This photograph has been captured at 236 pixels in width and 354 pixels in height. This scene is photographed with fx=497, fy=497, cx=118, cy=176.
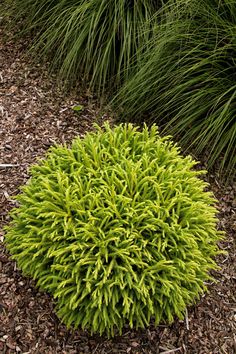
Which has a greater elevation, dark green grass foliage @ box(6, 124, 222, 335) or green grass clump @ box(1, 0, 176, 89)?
green grass clump @ box(1, 0, 176, 89)

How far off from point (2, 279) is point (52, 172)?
25.5 inches

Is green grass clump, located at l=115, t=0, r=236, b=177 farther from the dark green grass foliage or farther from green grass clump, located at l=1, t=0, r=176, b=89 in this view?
the dark green grass foliage

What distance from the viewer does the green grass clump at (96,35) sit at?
10.9 ft

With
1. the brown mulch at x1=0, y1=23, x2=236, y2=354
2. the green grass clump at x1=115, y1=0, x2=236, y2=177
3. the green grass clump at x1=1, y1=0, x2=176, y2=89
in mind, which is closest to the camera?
the brown mulch at x1=0, y1=23, x2=236, y2=354

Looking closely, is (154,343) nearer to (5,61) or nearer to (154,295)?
(154,295)

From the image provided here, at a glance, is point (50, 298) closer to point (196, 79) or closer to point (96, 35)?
point (196, 79)

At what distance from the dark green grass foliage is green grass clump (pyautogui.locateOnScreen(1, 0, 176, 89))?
1230 mm

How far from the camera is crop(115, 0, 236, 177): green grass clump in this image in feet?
9.98

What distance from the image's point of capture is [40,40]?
12.0ft

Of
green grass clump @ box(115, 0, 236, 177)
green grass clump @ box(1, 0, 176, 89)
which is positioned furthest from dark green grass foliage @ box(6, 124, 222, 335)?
green grass clump @ box(1, 0, 176, 89)

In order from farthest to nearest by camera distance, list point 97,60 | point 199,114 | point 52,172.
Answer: point 97,60 < point 199,114 < point 52,172

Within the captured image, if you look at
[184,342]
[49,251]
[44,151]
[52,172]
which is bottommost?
[184,342]

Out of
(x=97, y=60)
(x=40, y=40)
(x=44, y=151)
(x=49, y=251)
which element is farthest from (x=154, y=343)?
(x=40, y=40)

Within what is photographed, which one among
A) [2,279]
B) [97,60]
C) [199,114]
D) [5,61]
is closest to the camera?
[2,279]
